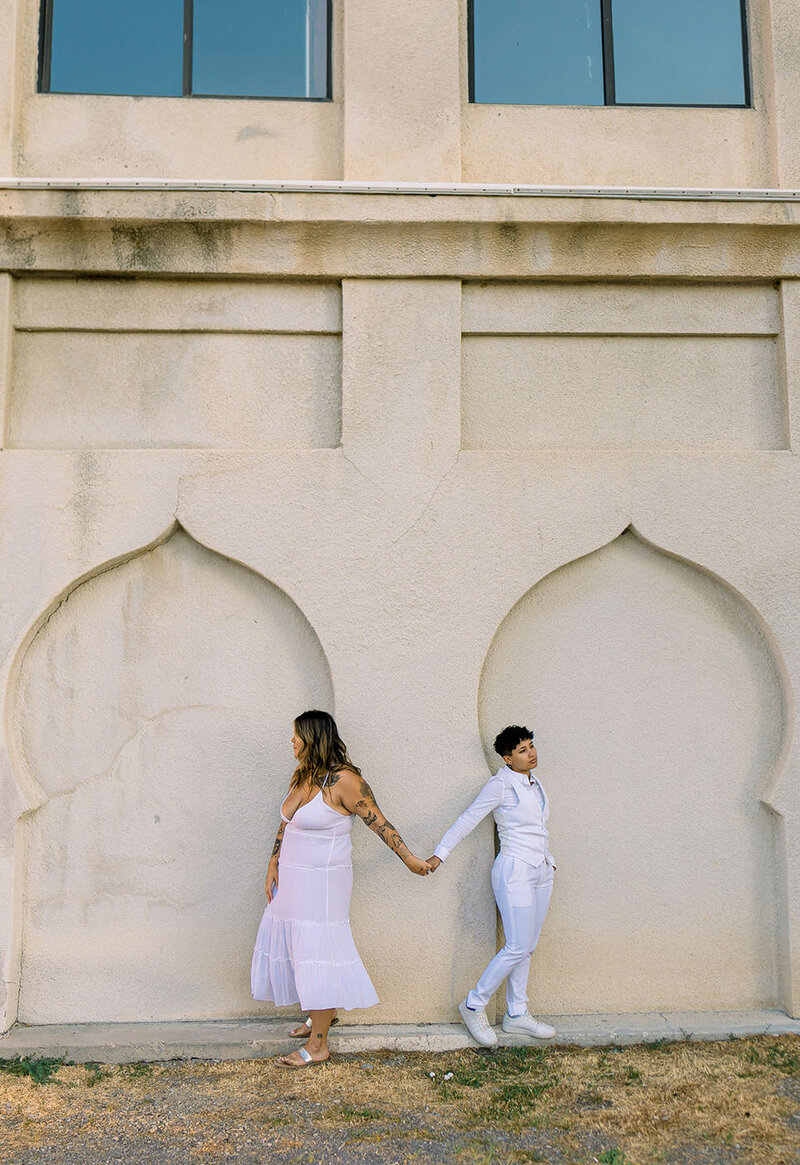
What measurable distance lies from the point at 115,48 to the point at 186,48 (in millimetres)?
481

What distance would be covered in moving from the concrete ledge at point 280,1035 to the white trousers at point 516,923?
0.81 feet

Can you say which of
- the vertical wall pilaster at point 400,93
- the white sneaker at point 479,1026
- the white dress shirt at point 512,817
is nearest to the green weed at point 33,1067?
the white sneaker at point 479,1026

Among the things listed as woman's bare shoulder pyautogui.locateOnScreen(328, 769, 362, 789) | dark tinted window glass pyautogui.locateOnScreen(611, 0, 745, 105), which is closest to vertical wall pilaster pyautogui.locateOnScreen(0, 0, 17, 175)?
dark tinted window glass pyautogui.locateOnScreen(611, 0, 745, 105)

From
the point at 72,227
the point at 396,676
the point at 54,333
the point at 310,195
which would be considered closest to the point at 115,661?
the point at 396,676

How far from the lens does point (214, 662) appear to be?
5.83 metres

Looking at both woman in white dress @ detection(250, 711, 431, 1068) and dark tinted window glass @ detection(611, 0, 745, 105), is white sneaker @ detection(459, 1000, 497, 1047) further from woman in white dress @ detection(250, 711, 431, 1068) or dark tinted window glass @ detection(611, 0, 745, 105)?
dark tinted window glass @ detection(611, 0, 745, 105)

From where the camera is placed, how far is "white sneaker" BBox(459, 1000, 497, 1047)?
5.27m

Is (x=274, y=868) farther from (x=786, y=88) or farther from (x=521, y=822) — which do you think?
(x=786, y=88)

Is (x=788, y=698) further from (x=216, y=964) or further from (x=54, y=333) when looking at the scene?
(x=54, y=333)

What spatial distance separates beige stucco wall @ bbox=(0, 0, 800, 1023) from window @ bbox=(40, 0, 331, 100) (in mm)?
221

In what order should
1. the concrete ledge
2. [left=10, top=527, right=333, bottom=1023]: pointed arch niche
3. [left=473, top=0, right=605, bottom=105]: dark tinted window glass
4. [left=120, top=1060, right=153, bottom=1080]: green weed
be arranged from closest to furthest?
[left=120, top=1060, right=153, bottom=1080]: green weed < the concrete ledge < [left=10, top=527, right=333, bottom=1023]: pointed arch niche < [left=473, top=0, right=605, bottom=105]: dark tinted window glass

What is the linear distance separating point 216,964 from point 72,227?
4.68m

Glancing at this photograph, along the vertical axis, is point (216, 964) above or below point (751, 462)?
below

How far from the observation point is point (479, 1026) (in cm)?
530
